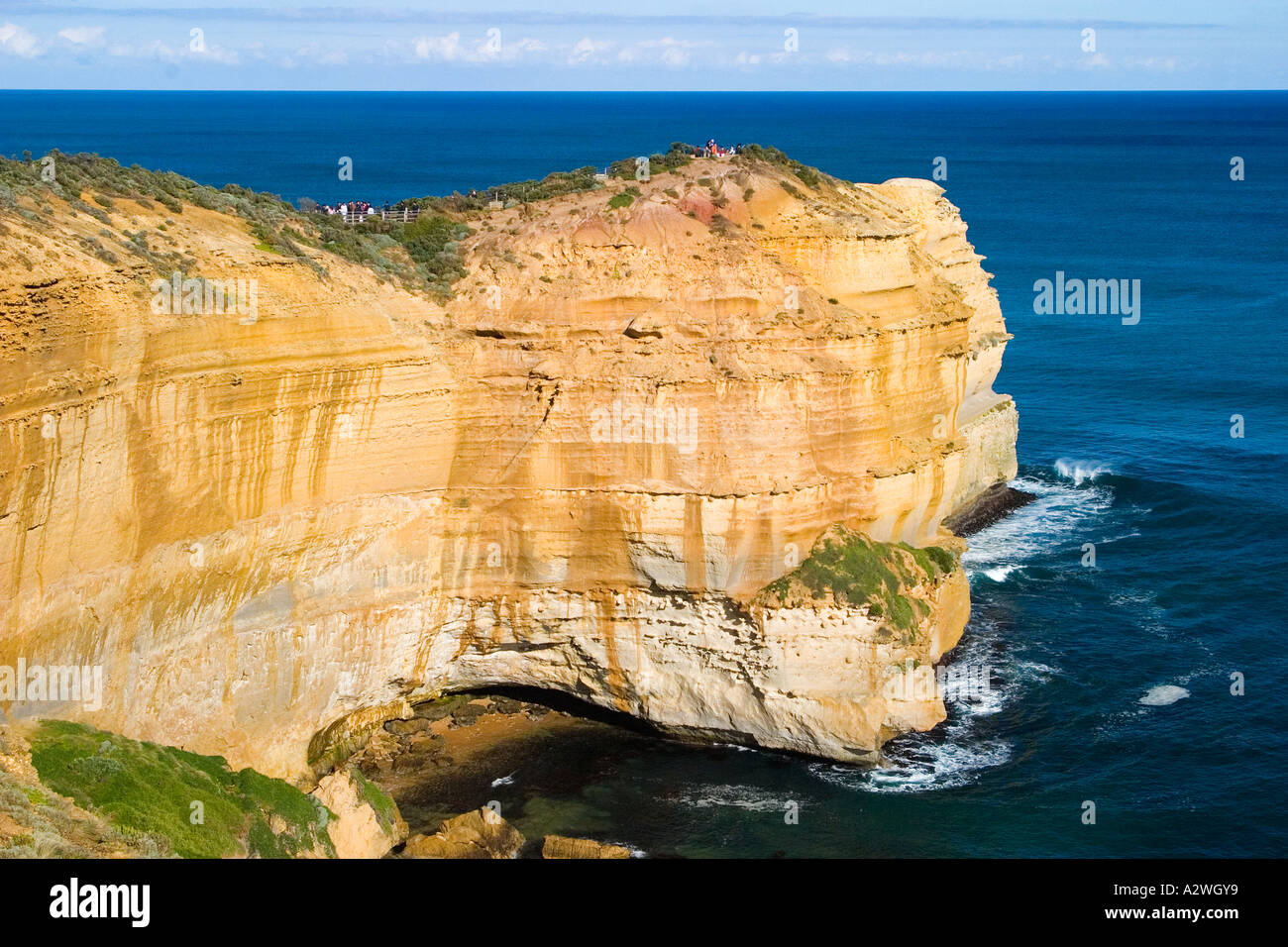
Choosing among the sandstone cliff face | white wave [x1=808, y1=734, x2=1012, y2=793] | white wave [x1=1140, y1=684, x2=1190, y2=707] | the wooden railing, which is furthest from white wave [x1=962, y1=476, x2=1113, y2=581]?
the wooden railing

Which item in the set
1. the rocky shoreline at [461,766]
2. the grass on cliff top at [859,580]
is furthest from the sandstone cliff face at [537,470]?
the rocky shoreline at [461,766]

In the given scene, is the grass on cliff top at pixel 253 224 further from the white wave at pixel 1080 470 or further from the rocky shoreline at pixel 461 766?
the white wave at pixel 1080 470

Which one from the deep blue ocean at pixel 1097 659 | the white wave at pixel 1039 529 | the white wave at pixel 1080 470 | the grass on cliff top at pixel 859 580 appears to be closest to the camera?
the deep blue ocean at pixel 1097 659

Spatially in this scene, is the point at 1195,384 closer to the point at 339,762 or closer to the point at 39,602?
the point at 339,762

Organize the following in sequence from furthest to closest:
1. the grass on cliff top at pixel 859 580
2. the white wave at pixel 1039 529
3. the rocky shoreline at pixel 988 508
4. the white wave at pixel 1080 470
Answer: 1. the white wave at pixel 1080 470
2. the rocky shoreline at pixel 988 508
3. the white wave at pixel 1039 529
4. the grass on cliff top at pixel 859 580

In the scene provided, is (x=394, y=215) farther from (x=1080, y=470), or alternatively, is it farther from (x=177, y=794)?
(x=1080, y=470)

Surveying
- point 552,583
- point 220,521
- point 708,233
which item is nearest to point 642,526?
point 552,583

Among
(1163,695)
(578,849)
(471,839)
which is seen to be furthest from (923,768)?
(471,839)

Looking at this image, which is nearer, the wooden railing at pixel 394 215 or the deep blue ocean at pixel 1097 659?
the deep blue ocean at pixel 1097 659
